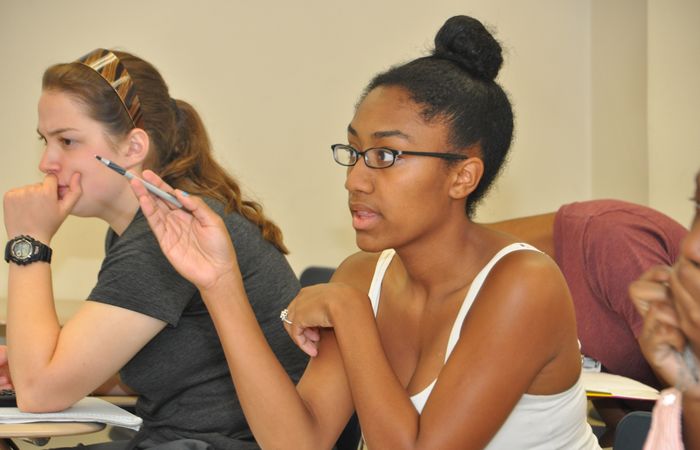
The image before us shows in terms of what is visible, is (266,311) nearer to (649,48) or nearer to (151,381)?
(151,381)

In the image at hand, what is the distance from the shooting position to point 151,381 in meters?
1.87

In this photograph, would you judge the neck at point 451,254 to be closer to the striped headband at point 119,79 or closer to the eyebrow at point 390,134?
the eyebrow at point 390,134

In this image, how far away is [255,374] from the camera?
153 centimetres

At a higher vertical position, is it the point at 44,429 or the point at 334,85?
the point at 334,85

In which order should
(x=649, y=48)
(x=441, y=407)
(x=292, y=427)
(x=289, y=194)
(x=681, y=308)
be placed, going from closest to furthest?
(x=681, y=308), (x=441, y=407), (x=292, y=427), (x=649, y=48), (x=289, y=194)

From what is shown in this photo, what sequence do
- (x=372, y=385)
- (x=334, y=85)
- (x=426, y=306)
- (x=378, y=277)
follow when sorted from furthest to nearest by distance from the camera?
(x=334, y=85) < (x=378, y=277) < (x=426, y=306) < (x=372, y=385)

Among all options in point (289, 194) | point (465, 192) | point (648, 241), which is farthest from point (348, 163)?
point (289, 194)

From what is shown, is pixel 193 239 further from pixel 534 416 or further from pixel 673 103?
pixel 673 103

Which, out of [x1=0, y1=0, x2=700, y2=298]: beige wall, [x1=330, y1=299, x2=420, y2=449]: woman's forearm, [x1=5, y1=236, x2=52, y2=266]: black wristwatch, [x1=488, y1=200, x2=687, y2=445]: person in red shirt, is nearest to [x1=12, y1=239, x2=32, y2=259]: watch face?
[x1=5, y1=236, x2=52, y2=266]: black wristwatch

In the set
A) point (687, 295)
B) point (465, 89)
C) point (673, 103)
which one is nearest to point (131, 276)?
point (465, 89)

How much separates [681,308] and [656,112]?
8.03 feet

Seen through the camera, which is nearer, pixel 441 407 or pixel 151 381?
pixel 441 407

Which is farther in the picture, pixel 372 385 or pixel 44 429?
pixel 44 429

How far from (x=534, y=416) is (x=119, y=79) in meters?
→ 1.16
